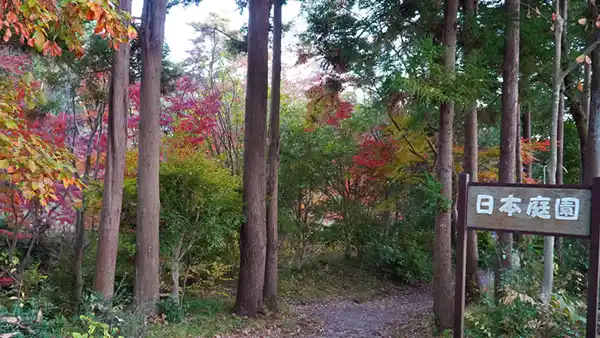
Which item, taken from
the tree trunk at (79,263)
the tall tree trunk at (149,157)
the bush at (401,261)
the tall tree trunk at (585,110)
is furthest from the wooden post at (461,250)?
the bush at (401,261)

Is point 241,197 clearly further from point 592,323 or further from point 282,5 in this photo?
point 592,323

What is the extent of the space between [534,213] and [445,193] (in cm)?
319

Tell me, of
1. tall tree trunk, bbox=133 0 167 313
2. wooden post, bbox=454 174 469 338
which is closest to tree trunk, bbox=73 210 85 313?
tall tree trunk, bbox=133 0 167 313

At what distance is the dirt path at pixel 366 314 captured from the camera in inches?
307

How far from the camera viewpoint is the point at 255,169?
7652 mm

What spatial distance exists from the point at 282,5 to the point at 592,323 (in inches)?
279

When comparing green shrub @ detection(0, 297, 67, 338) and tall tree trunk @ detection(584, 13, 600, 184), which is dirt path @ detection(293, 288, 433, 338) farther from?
green shrub @ detection(0, 297, 67, 338)

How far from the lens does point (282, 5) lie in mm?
8273

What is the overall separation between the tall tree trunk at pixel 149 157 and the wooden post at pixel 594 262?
5.36 metres

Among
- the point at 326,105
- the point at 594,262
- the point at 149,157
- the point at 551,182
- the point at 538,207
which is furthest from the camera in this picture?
the point at 326,105

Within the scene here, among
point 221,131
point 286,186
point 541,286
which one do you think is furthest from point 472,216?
point 221,131

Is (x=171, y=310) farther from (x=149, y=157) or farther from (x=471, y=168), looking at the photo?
(x=471, y=168)

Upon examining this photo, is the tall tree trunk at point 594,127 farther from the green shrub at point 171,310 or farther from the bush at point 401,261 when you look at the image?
the green shrub at point 171,310

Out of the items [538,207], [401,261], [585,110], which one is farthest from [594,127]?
[401,261]
